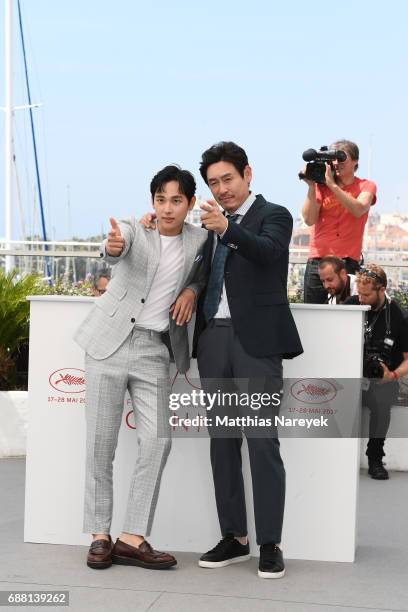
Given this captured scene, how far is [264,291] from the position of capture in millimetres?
4484

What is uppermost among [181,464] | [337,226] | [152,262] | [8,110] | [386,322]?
[8,110]

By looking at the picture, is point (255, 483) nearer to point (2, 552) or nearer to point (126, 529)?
point (126, 529)

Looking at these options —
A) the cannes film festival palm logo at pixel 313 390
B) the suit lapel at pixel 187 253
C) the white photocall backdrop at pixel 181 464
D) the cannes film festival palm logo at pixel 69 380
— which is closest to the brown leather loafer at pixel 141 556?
the white photocall backdrop at pixel 181 464

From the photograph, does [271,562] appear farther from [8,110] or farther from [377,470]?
[8,110]

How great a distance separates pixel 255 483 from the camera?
4.44 metres

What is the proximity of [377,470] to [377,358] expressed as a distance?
0.75m

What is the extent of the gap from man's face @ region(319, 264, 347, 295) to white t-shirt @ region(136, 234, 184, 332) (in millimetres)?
2230

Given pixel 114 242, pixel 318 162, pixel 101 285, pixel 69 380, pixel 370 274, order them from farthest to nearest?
pixel 101 285 → pixel 318 162 → pixel 370 274 → pixel 69 380 → pixel 114 242

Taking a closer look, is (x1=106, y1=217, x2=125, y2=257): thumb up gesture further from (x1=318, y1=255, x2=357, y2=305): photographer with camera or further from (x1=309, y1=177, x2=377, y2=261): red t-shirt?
(x1=309, y1=177, x2=377, y2=261): red t-shirt

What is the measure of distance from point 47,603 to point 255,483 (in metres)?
1.05

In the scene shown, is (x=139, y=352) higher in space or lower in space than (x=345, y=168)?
lower

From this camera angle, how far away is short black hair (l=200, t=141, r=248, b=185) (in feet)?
14.8

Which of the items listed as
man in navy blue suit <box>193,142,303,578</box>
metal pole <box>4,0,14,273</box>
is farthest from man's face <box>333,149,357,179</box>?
metal pole <box>4,0,14,273</box>

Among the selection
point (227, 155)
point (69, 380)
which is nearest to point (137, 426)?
point (69, 380)
